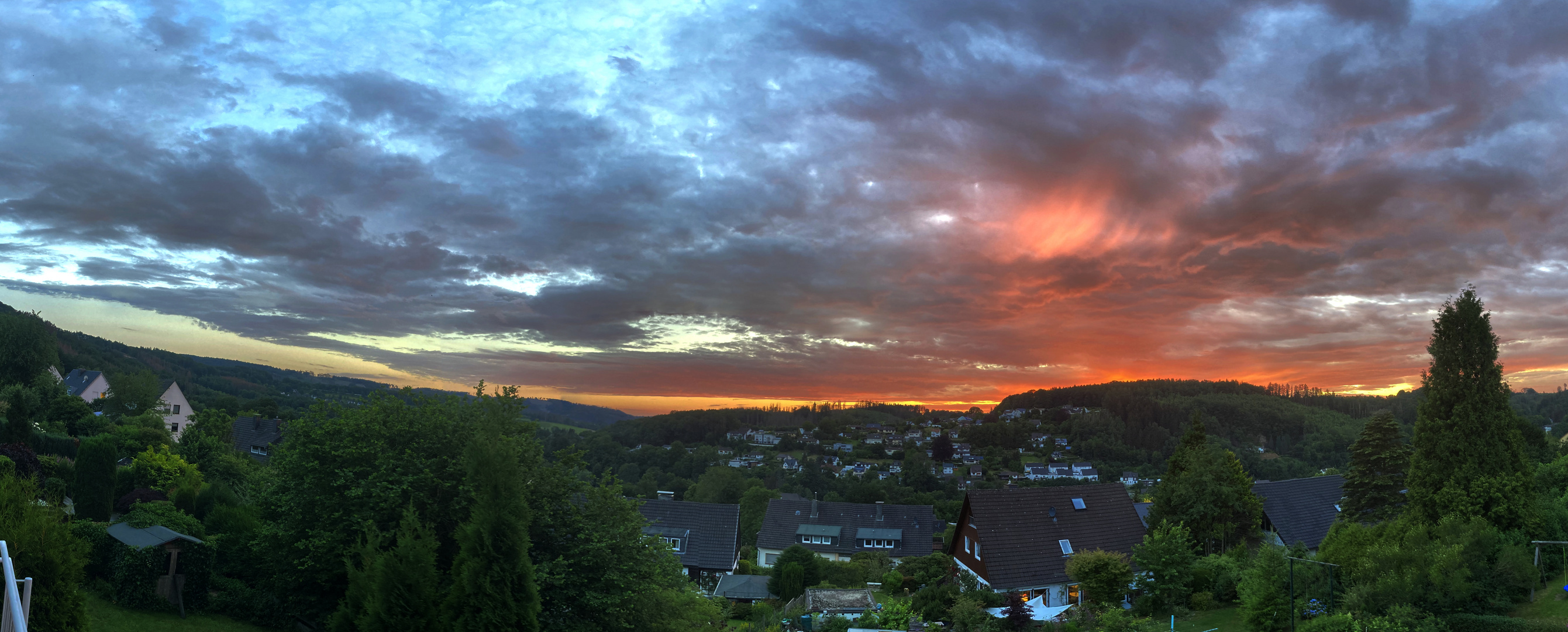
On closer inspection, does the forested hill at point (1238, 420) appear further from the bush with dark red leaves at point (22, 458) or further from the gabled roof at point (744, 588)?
the bush with dark red leaves at point (22, 458)

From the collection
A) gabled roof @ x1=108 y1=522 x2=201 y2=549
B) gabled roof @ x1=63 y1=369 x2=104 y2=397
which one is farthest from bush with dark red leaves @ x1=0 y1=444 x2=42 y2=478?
gabled roof @ x1=63 y1=369 x2=104 y2=397

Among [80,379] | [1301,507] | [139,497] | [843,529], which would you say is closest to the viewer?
[139,497]

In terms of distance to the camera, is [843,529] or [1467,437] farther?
[843,529]

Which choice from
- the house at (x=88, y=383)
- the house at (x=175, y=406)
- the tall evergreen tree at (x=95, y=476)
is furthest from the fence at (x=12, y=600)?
the house at (x=175, y=406)

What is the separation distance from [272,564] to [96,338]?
13281 cm

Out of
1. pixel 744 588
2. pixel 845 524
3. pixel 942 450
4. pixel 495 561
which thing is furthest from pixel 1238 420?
pixel 495 561

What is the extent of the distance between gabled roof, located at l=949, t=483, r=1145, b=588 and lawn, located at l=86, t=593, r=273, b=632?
2857 centimetres

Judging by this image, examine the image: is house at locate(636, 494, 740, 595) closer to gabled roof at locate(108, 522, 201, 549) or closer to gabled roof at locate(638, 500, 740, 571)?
gabled roof at locate(638, 500, 740, 571)

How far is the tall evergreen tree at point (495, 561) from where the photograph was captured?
13.9 metres

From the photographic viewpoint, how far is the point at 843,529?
6444 centimetres

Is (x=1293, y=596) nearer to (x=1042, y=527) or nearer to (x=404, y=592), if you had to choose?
(x=1042, y=527)

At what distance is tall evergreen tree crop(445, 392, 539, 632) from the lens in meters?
13.9

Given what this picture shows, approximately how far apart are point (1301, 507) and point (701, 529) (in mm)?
40944

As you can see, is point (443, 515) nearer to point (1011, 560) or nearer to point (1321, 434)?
point (1011, 560)
